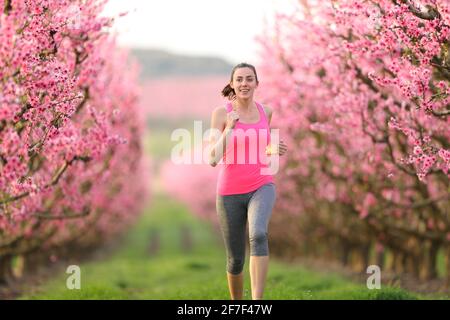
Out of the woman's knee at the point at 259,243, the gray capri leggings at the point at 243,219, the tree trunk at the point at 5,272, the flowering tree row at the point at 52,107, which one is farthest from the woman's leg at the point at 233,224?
the tree trunk at the point at 5,272

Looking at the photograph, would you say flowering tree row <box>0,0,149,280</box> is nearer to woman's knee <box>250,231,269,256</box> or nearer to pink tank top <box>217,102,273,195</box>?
pink tank top <box>217,102,273,195</box>

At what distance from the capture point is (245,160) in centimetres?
832

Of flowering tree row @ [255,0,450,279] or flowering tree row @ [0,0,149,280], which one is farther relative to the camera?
flowering tree row @ [255,0,450,279]

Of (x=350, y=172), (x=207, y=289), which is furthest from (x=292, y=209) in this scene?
(x=207, y=289)

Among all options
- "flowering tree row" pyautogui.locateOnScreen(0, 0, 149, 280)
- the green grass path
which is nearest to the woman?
"flowering tree row" pyautogui.locateOnScreen(0, 0, 149, 280)

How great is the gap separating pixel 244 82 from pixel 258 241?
204 cm

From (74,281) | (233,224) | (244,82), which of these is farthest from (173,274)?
(244,82)

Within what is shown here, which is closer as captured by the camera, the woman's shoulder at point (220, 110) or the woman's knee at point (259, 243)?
the woman's knee at point (259, 243)

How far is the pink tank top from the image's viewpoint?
8.29 meters

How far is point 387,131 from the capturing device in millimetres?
13797

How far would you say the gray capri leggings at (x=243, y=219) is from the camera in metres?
7.97

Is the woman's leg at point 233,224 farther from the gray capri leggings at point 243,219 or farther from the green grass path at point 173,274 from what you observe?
the green grass path at point 173,274

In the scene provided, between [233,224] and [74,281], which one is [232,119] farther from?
[74,281]
